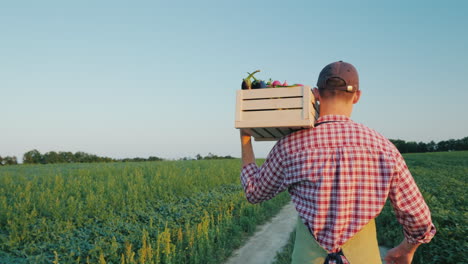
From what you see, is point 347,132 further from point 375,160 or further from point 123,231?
point 123,231

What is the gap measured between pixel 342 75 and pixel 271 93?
16.7 inches

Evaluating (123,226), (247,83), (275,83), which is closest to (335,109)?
(275,83)

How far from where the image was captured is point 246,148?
6.58 ft

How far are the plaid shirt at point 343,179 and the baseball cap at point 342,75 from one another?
163mm

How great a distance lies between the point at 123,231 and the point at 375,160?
5456mm

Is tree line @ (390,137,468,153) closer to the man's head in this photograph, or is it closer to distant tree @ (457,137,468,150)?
distant tree @ (457,137,468,150)

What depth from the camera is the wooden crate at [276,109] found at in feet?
5.83

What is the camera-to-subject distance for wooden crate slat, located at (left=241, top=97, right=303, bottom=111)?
6.13 ft

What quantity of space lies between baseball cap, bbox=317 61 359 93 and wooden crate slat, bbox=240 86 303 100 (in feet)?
0.59

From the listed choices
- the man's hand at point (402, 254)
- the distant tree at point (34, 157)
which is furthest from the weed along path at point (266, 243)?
the distant tree at point (34, 157)

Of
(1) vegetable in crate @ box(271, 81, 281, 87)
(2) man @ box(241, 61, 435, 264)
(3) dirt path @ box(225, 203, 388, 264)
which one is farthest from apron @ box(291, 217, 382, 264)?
(3) dirt path @ box(225, 203, 388, 264)

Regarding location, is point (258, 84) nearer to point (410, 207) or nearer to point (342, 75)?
point (342, 75)

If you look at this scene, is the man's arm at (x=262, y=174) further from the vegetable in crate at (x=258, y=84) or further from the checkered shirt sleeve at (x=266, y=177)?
the vegetable in crate at (x=258, y=84)

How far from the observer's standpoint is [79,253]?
14.8 ft
